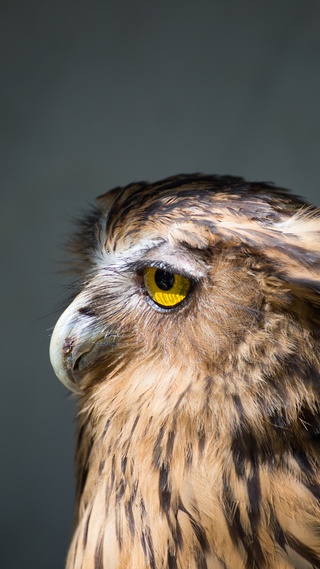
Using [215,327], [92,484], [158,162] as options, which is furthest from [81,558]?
[158,162]

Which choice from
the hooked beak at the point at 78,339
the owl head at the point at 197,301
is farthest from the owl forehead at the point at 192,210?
the hooked beak at the point at 78,339

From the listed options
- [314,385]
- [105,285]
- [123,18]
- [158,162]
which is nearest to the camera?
[314,385]

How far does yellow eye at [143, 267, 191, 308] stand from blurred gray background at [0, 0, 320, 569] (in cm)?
93

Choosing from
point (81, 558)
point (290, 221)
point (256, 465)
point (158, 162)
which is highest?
point (158, 162)

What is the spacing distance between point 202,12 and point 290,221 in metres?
1.22

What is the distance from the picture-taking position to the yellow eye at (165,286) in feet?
3.07

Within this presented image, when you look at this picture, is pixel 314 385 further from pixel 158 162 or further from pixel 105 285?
pixel 158 162

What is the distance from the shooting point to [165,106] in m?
1.99

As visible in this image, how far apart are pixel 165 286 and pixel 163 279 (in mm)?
→ 10

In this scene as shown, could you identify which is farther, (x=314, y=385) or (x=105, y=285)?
(x=105, y=285)

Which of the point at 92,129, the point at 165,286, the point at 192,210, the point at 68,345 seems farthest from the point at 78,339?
the point at 92,129

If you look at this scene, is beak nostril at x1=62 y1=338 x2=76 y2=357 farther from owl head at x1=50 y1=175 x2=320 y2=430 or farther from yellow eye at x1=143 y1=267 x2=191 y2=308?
yellow eye at x1=143 y1=267 x2=191 y2=308

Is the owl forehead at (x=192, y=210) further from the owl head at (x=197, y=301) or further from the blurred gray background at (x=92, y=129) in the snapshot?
the blurred gray background at (x=92, y=129)

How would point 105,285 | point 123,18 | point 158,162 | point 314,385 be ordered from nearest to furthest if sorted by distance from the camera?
1. point 314,385
2. point 105,285
3. point 123,18
4. point 158,162
